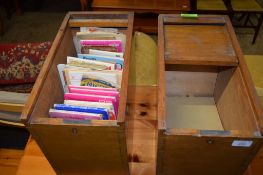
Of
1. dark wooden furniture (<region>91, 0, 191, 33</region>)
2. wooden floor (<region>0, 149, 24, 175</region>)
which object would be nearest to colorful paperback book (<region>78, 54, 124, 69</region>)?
wooden floor (<region>0, 149, 24, 175</region>)

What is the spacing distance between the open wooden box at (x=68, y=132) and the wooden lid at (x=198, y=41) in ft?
0.58

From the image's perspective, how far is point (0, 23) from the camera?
2777 millimetres

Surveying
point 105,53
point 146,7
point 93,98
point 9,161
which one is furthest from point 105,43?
point 146,7

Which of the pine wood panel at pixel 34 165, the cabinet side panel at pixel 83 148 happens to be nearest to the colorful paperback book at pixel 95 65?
the cabinet side panel at pixel 83 148

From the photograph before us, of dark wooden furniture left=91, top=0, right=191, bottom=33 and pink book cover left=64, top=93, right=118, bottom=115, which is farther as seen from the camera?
dark wooden furniture left=91, top=0, right=191, bottom=33

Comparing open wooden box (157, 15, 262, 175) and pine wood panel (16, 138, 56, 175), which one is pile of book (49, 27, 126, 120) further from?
pine wood panel (16, 138, 56, 175)

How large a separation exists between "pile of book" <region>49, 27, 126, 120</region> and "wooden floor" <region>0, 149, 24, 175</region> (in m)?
0.77

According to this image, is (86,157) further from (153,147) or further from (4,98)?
(4,98)

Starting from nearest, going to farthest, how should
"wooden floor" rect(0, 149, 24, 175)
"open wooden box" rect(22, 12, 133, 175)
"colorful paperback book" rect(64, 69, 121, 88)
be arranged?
"open wooden box" rect(22, 12, 133, 175), "colorful paperback book" rect(64, 69, 121, 88), "wooden floor" rect(0, 149, 24, 175)

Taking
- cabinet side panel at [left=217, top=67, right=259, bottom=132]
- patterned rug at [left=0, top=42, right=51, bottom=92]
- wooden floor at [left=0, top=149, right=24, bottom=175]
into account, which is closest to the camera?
cabinet side panel at [left=217, top=67, right=259, bottom=132]

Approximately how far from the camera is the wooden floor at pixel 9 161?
140 centimetres

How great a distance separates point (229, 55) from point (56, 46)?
0.68 metres

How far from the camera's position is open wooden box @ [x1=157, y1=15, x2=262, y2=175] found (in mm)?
675

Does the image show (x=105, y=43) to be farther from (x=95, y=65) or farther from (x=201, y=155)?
(x=201, y=155)
